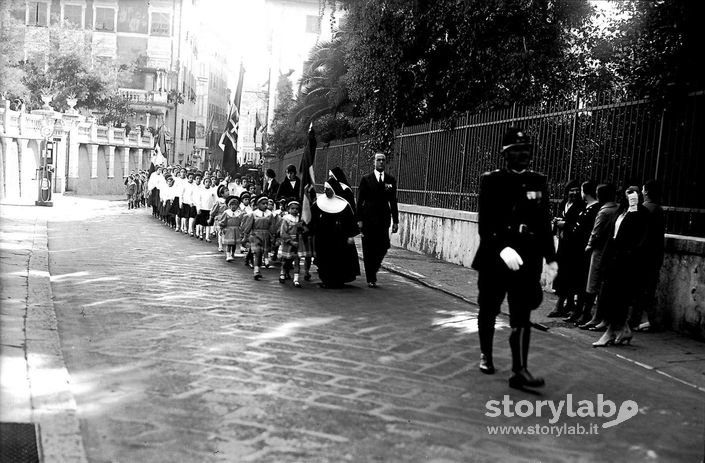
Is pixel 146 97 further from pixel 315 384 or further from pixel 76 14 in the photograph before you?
pixel 315 384

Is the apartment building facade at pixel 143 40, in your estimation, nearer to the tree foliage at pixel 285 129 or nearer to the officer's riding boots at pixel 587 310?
the tree foliage at pixel 285 129

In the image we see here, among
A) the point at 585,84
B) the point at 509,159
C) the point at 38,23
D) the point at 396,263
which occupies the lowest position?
the point at 396,263

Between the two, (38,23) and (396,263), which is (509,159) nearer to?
(396,263)

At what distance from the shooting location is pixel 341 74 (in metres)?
33.1

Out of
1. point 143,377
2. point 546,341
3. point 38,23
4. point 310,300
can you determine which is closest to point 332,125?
point 310,300

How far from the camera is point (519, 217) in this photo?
665 cm

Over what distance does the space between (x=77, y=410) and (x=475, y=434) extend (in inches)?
96.0

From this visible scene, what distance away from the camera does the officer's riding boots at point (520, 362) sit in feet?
21.6

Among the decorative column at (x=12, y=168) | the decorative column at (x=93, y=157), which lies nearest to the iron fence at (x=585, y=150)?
the decorative column at (x=12, y=168)

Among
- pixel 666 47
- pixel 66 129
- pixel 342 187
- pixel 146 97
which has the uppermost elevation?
pixel 146 97

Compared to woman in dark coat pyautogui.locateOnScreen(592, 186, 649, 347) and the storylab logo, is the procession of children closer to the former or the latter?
woman in dark coat pyautogui.locateOnScreen(592, 186, 649, 347)

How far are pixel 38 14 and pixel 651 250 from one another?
74581mm

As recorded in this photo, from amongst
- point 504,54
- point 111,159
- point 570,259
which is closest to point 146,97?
point 111,159

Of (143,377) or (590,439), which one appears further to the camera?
(143,377)
